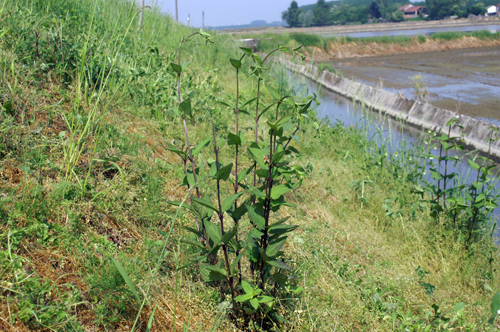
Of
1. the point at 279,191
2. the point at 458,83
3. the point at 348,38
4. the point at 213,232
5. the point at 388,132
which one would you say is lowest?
the point at 388,132

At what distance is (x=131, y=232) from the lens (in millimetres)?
1821

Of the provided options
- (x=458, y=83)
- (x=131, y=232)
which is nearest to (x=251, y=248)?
(x=131, y=232)

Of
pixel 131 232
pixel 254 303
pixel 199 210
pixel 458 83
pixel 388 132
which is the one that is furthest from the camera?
pixel 458 83

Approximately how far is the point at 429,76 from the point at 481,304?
45.9ft

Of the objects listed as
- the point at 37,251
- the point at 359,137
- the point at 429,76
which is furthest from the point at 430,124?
the point at 429,76

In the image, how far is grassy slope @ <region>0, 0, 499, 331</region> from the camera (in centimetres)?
135

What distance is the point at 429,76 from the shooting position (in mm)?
14031

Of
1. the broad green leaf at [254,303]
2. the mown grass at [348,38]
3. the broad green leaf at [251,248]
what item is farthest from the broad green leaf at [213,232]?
the mown grass at [348,38]

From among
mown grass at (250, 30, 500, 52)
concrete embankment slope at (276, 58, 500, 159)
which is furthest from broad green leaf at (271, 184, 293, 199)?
mown grass at (250, 30, 500, 52)

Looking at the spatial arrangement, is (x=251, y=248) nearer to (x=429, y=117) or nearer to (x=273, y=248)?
(x=273, y=248)

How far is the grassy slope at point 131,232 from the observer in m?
1.35

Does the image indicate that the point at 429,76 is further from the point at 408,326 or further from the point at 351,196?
the point at 408,326

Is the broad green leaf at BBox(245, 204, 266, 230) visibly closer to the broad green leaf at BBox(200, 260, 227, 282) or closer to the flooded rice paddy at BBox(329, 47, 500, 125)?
the broad green leaf at BBox(200, 260, 227, 282)

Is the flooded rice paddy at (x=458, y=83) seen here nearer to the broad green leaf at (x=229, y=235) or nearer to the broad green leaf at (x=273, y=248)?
the broad green leaf at (x=273, y=248)
